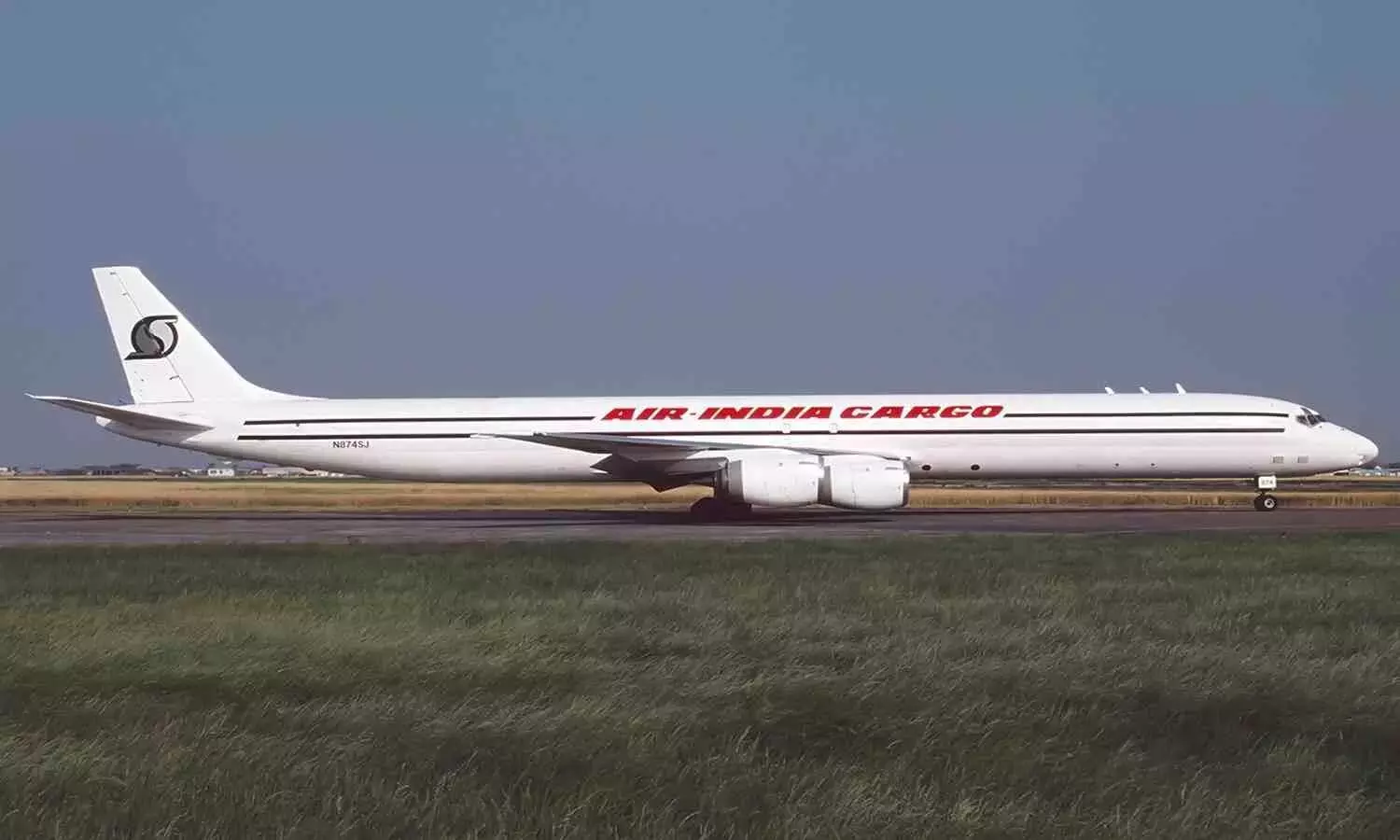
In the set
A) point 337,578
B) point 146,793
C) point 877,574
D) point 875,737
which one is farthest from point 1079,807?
point 337,578

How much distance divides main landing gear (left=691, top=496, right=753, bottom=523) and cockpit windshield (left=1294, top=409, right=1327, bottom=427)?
14497 millimetres

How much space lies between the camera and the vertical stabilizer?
128 ft

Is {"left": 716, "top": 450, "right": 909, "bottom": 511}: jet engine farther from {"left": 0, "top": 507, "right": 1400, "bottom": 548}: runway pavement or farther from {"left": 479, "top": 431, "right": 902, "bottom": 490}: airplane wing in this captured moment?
{"left": 479, "top": 431, "right": 902, "bottom": 490}: airplane wing

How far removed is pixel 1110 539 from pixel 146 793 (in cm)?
2058

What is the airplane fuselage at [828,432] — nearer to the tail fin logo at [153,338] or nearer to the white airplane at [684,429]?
the white airplane at [684,429]

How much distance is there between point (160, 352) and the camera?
39.1 metres

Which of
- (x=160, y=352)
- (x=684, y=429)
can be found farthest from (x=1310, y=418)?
(x=160, y=352)

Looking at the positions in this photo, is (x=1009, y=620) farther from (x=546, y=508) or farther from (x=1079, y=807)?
(x=546, y=508)

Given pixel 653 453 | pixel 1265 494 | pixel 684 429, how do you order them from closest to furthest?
pixel 653 453
pixel 684 429
pixel 1265 494

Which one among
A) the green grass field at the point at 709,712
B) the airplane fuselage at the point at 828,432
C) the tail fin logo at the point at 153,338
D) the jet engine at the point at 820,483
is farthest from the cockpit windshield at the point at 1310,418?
the tail fin logo at the point at 153,338

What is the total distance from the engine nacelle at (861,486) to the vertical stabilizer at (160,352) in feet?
50.7

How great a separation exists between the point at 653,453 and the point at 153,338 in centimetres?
1420

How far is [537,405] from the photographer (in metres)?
38.8

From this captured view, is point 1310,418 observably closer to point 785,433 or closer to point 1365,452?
point 1365,452
